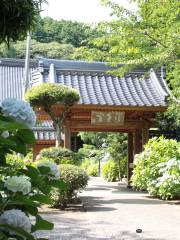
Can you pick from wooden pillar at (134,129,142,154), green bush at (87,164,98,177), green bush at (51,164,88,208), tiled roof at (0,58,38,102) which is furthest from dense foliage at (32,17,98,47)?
green bush at (51,164,88,208)

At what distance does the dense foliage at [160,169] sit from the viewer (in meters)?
9.77

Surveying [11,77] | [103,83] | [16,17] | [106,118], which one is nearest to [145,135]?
[106,118]

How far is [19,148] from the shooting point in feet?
5.43

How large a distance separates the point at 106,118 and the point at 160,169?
293cm

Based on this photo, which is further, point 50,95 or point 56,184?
point 50,95

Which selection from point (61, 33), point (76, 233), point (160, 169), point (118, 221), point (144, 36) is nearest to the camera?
point (76, 233)

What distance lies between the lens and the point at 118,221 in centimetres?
671

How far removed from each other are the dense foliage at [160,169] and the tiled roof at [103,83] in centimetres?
175

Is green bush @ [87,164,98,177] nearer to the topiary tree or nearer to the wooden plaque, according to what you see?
the wooden plaque

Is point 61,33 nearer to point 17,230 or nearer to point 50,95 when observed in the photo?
point 50,95

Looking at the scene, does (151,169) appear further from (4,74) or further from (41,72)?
(4,74)

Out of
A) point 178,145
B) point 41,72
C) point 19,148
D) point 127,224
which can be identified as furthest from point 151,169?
point 19,148

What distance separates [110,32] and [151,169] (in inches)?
133

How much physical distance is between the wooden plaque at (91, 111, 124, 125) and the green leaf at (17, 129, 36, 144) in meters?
11.1
